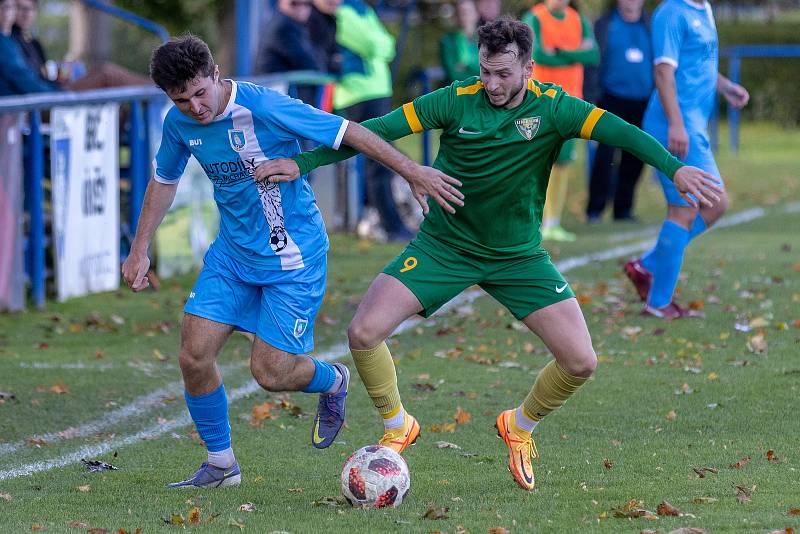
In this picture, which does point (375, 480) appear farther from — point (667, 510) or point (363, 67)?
point (363, 67)

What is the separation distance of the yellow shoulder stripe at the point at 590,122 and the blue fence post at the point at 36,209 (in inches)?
224

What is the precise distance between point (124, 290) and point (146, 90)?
1.65 meters

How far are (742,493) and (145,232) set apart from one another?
262 centimetres

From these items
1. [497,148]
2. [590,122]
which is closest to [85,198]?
[497,148]

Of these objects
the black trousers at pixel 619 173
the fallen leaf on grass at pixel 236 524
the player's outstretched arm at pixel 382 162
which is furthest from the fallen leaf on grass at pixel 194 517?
the black trousers at pixel 619 173

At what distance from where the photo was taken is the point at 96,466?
6461 mm

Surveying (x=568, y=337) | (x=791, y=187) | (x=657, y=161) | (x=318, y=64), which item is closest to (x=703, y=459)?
(x=568, y=337)

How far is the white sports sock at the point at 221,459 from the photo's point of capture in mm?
6039

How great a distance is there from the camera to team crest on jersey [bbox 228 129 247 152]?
5945 mm

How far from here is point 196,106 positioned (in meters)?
5.70

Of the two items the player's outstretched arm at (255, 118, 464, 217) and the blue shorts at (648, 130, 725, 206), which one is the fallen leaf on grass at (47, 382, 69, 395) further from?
the blue shorts at (648, 130, 725, 206)

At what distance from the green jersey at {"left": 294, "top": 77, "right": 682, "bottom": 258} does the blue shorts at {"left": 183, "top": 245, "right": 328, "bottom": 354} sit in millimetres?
509

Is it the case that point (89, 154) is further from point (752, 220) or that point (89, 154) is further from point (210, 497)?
point (752, 220)

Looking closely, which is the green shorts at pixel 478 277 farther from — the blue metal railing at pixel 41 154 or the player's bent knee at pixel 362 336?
the blue metal railing at pixel 41 154
